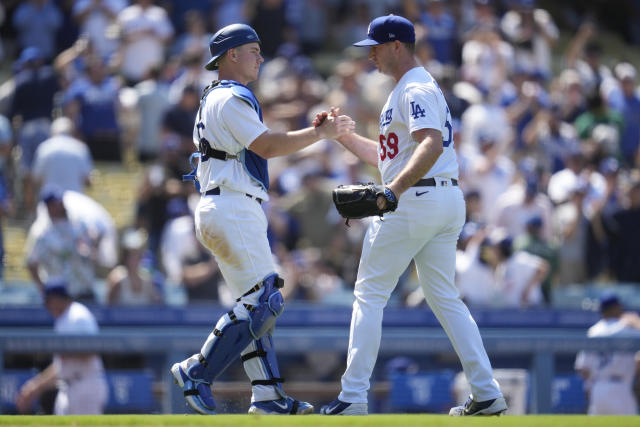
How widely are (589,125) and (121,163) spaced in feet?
20.1

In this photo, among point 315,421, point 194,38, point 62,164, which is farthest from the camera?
point 194,38

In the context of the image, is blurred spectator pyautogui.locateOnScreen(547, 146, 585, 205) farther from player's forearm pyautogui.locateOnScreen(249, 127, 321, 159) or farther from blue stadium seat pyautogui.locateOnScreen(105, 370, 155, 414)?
player's forearm pyautogui.locateOnScreen(249, 127, 321, 159)

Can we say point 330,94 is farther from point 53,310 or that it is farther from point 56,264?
point 53,310

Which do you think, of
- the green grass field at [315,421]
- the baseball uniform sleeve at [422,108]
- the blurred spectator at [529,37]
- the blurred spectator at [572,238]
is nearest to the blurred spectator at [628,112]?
the blurred spectator at [529,37]

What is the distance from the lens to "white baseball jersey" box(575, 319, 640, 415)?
9.44m

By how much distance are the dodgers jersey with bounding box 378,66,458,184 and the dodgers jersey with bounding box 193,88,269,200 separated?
0.70m

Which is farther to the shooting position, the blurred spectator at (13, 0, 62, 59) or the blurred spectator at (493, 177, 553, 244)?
the blurred spectator at (13, 0, 62, 59)

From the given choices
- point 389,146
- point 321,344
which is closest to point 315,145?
point 321,344

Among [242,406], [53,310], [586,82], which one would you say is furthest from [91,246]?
[586,82]

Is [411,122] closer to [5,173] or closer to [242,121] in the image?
[242,121]

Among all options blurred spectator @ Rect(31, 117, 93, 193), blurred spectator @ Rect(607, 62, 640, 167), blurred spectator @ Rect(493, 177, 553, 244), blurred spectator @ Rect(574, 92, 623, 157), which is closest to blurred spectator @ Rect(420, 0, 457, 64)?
blurred spectator @ Rect(574, 92, 623, 157)

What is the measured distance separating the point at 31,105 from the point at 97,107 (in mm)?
823

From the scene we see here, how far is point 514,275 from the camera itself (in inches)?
460

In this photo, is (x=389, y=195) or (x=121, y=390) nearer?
(x=389, y=195)
